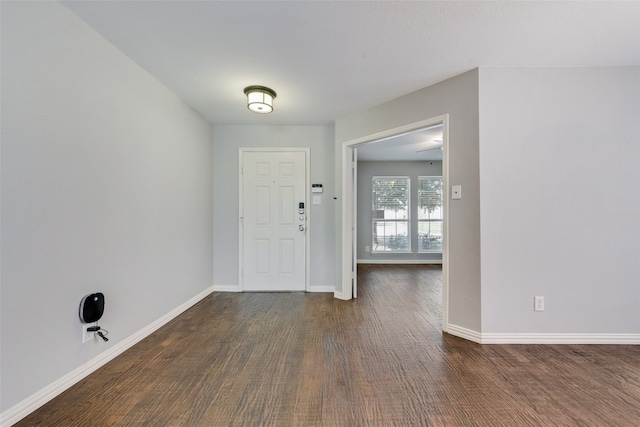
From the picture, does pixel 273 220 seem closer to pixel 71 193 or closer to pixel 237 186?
pixel 237 186

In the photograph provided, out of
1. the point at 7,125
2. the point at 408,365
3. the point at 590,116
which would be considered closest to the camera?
the point at 7,125

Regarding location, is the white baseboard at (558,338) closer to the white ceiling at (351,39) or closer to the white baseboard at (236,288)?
the white baseboard at (236,288)

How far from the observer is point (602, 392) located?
1.61 meters

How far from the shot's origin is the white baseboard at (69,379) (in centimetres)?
137

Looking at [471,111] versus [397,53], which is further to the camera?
[471,111]

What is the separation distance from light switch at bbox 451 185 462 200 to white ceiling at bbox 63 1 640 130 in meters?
1.02

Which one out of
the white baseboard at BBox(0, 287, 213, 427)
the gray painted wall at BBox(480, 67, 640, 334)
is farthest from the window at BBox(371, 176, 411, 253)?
the white baseboard at BBox(0, 287, 213, 427)

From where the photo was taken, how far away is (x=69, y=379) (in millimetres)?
1665

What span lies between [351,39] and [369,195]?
442cm

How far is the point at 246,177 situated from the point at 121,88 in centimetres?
184

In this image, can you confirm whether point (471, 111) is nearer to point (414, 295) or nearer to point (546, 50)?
point (546, 50)

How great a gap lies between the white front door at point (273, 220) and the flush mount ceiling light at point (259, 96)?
1145 mm

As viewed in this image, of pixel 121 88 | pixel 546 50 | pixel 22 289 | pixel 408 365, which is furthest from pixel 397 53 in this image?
pixel 22 289

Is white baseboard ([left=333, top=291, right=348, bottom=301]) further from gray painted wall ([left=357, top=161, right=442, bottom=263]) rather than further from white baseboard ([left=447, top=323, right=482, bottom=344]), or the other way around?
gray painted wall ([left=357, top=161, right=442, bottom=263])
